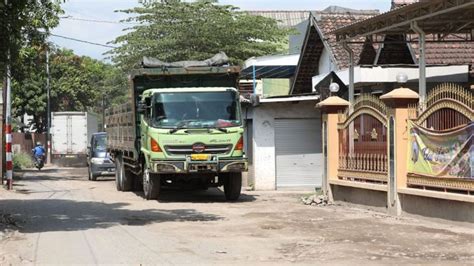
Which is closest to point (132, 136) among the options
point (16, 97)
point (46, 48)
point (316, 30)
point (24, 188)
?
point (46, 48)

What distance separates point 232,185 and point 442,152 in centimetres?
638

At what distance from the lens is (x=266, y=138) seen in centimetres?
2241

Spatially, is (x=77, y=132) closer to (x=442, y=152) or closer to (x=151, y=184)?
(x=151, y=184)

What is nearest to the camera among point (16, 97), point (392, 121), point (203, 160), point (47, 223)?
point (47, 223)

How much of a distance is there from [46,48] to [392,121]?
721 centimetres

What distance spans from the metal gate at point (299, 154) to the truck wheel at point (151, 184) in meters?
6.14

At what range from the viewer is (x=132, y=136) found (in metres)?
18.6

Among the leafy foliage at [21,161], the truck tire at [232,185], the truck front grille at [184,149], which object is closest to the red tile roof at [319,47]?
the truck tire at [232,185]

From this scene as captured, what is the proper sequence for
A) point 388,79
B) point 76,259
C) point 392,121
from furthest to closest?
point 388,79, point 392,121, point 76,259

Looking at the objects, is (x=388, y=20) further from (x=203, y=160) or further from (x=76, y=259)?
(x=76, y=259)

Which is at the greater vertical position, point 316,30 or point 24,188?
point 316,30

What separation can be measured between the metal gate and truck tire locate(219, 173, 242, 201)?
5028 mm

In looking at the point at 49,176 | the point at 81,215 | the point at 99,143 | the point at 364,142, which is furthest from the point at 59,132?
the point at 364,142

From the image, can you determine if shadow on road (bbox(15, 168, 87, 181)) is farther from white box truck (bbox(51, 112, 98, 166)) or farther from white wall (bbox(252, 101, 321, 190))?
white wall (bbox(252, 101, 321, 190))
